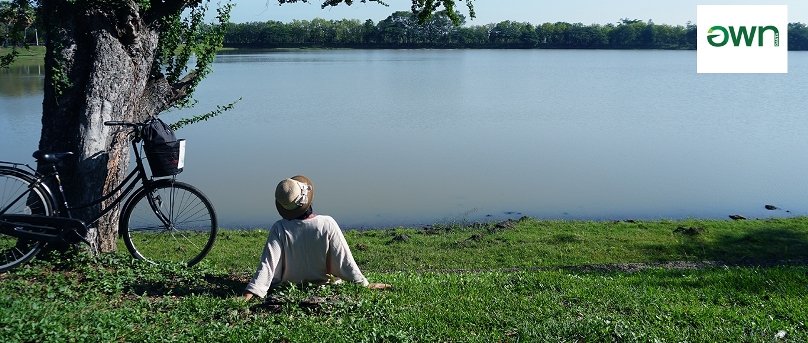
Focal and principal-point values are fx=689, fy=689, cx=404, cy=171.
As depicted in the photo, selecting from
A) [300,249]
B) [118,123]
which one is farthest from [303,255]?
[118,123]

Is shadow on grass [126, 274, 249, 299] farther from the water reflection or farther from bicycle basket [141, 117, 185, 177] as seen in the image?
the water reflection

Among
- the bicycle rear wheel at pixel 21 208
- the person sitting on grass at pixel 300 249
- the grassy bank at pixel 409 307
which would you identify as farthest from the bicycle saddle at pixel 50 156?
the person sitting on grass at pixel 300 249

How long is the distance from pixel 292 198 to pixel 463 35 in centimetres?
9036

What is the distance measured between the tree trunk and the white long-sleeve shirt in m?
1.99

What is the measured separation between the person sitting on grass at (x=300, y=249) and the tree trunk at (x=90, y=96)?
2.00m

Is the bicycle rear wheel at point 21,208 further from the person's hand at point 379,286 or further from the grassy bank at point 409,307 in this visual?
the person's hand at point 379,286

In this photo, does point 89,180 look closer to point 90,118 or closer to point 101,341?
point 90,118

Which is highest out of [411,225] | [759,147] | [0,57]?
[0,57]

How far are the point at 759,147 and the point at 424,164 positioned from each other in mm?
9745

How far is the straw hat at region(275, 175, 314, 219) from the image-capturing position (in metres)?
4.93

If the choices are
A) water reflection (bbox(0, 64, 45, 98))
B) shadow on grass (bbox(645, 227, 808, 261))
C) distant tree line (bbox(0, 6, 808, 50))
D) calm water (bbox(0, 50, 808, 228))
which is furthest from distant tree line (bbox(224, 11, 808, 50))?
shadow on grass (bbox(645, 227, 808, 261))

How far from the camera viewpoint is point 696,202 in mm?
14250

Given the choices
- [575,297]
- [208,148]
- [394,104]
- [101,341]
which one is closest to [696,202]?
[575,297]

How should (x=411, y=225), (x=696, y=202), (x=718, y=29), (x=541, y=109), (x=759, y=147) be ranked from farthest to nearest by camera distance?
(x=541, y=109), (x=718, y=29), (x=759, y=147), (x=696, y=202), (x=411, y=225)
